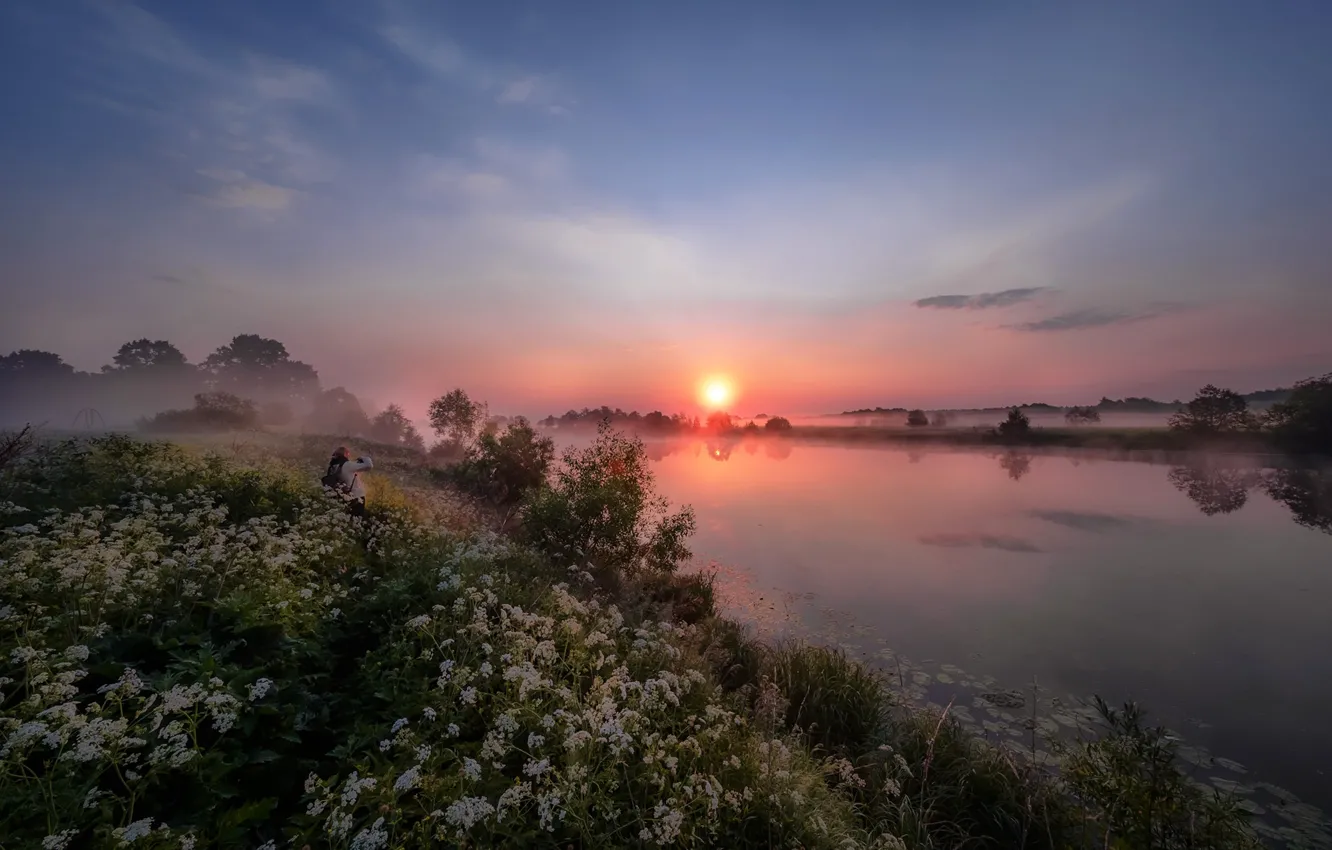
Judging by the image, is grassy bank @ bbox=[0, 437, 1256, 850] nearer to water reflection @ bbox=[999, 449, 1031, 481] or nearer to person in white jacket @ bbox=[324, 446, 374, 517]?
person in white jacket @ bbox=[324, 446, 374, 517]

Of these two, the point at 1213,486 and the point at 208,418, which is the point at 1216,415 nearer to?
the point at 1213,486

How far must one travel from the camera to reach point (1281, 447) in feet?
195

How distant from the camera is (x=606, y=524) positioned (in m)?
18.1

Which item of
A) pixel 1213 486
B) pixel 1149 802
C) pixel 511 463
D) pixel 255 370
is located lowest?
pixel 1213 486

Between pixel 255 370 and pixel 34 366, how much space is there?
96.9 feet

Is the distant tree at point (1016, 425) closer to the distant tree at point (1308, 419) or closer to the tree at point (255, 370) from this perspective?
the distant tree at point (1308, 419)

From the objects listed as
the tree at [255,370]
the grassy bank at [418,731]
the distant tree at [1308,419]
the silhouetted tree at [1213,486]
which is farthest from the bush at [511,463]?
the tree at [255,370]

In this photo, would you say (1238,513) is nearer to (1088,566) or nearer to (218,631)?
(1088,566)

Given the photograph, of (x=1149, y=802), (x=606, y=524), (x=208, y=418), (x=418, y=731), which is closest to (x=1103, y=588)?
(x=1149, y=802)

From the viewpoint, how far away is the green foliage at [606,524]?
59.5ft

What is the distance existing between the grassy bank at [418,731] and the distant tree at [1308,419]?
7668 centimetres

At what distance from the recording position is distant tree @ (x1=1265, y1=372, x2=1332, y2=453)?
176ft

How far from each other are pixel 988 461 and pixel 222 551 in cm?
8436

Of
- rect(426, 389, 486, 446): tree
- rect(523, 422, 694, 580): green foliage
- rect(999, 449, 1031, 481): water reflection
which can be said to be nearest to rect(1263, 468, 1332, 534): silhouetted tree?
rect(999, 449, 1031, 481): water reflection
